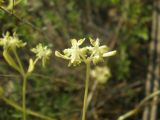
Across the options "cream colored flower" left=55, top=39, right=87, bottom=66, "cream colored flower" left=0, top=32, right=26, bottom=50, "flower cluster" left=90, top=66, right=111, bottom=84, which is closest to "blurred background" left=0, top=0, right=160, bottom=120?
"flower cluster" left=90, top=66, right=111, bottom=84

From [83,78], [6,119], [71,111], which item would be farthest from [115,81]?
[6,119]

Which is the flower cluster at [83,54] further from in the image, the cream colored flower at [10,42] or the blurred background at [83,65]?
the blurred background at [83,65]

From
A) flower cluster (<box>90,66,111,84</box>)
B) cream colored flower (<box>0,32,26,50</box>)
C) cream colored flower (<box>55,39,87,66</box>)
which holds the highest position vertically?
flower cluster (<box>90,66,111,84</box>)

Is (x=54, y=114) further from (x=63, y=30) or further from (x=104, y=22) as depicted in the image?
(x=104, y=22)

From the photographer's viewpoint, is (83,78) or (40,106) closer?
(40,106)

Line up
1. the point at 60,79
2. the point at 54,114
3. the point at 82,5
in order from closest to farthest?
the point at 54,114 → the point at 60,79 → the point at 82,5

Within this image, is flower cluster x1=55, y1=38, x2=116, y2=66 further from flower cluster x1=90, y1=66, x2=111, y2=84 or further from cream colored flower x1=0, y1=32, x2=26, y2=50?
flower cluster x1=90, y1=66, x2=111, y2=84
